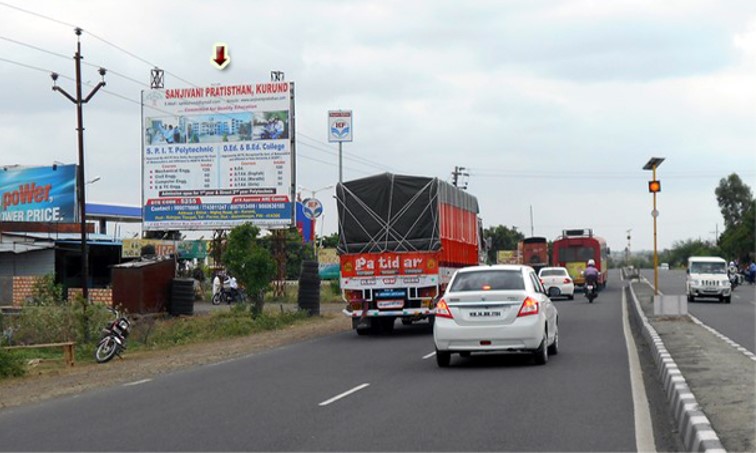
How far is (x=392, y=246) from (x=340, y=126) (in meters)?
26.6

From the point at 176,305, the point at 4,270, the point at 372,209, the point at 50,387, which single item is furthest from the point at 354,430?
the point at 4,270

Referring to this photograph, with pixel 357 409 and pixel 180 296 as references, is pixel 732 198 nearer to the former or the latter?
pixel 180 296

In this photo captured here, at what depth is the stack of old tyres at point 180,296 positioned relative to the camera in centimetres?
3597

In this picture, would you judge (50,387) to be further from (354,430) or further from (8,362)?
(354,430)

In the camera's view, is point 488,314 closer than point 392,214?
Yes

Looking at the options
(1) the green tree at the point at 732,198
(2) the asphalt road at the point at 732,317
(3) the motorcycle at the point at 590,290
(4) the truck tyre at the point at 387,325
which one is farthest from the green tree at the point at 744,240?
(4) the truck tyre at the point at 387,325

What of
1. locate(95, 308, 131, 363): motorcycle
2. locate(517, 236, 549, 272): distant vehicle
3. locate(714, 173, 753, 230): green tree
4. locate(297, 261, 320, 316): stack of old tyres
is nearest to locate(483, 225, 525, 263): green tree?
locate(714, 173, 753, 230): green tree

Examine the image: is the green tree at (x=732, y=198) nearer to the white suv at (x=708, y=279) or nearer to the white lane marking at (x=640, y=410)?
the white suv at (x=708, y=279)

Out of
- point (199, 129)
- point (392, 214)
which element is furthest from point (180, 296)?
point (392, 214)

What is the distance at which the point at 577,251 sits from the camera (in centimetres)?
5859

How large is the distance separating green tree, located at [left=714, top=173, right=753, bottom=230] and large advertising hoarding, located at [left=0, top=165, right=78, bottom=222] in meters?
93.9

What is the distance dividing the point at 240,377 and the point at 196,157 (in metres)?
27.3

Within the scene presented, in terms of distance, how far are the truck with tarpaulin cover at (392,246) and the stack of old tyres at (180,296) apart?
440 inches

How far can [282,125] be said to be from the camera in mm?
42031
